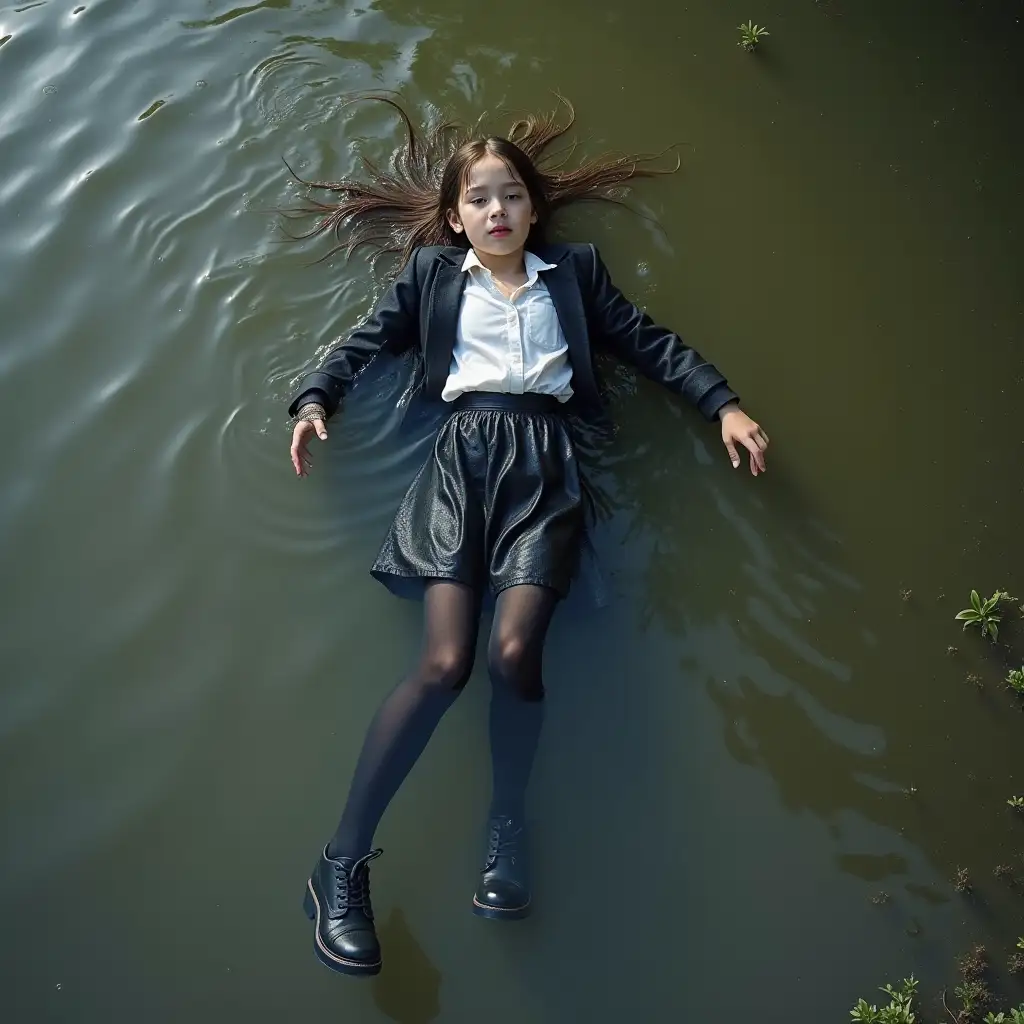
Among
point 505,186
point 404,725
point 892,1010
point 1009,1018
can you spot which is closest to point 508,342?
point 505,186

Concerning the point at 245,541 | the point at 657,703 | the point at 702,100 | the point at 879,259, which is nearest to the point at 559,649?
the point at 657,703

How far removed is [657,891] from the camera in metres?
2.81

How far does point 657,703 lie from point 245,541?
132 centimetres

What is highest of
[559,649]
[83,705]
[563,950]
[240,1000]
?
[83,705]

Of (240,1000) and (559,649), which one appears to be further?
(559,649)

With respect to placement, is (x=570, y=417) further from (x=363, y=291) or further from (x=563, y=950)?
(x=563, y=950)

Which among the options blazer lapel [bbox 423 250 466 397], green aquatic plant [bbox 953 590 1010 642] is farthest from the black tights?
green aquatic plant [bbox 953 590 1010 642]

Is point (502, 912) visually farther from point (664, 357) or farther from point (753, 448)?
point (664, 357)

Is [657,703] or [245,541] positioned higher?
[245,541]

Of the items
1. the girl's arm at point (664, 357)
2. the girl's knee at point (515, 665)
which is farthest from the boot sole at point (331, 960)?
the girl's arm at point (664, 357)

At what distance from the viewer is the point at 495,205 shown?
9.97ft

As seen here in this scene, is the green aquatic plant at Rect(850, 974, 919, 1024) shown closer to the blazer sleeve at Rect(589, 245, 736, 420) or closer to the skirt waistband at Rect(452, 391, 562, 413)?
the blazer sleeve at Rect(589, 245, 736, 420)

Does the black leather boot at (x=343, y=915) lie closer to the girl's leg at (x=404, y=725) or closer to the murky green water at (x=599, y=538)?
the girl's leg at (x=404, y=725)

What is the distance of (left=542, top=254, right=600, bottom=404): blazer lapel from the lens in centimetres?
311
